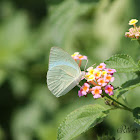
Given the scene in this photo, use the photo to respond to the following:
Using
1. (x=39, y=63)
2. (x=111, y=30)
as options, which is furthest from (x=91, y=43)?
(x=39, y=63)

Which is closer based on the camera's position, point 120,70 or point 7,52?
point 120,70

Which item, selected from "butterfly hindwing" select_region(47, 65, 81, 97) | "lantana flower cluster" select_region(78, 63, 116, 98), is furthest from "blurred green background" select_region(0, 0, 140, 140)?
"lantana flower cluster" select_region(78, 63, 116, 98)

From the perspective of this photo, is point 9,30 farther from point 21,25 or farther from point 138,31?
point 138,31

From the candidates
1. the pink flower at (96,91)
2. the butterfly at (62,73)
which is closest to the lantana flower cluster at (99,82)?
the pink flower at (96,91)

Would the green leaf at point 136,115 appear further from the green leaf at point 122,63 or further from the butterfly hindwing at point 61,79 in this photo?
the butterfly hindwing at point 61,79

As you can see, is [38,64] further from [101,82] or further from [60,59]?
[101,82]

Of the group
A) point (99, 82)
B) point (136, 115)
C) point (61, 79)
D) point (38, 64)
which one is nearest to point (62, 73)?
point (61, 79)

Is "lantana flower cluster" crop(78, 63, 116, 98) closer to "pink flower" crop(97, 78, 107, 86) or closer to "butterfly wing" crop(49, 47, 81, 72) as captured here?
"pink flower" crop(97, 78, 107, 86)

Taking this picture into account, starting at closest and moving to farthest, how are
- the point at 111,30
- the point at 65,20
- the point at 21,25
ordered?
the point at 65,20
the point at 111,30
the point at 21,25
